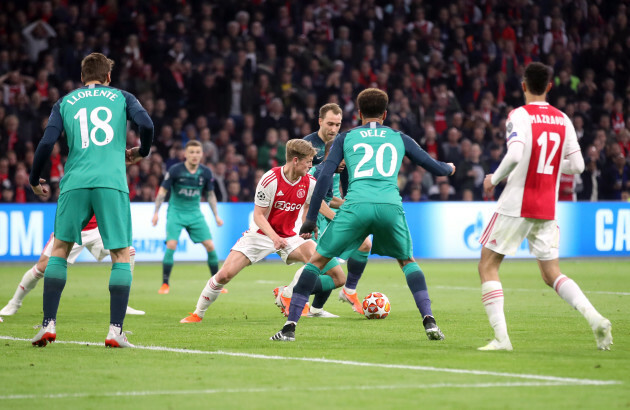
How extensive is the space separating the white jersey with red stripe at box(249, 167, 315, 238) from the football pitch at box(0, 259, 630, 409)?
1046 mm

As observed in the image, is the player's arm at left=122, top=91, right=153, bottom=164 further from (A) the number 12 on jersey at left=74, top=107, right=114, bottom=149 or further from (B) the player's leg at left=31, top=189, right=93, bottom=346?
(B) the player's leg at left=31, top=189, right=93, bottom=346

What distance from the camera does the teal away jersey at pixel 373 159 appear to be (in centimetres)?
873

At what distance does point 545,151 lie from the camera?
7.97 m

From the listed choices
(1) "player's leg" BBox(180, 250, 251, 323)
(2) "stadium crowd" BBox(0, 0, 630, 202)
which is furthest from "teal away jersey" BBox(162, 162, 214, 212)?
(1) "player's leg" BBox(180, 250, 251, 323)

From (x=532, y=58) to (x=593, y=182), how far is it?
17.1 ft

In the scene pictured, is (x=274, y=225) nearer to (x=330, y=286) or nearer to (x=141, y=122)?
(x=330, y=286)

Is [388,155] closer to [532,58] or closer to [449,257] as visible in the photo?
[449,257]

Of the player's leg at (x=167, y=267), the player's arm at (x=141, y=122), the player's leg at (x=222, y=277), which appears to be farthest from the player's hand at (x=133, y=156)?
the player's leg at (x=167, y=267)

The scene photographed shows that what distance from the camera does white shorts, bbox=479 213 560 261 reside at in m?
7.97

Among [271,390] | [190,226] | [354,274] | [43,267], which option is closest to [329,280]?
[354,274]

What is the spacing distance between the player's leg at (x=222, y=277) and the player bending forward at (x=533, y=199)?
325 centimetres

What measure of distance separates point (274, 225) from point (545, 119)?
3.68m

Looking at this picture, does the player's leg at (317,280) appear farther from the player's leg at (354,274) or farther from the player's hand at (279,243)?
the player's hand at (279,243)

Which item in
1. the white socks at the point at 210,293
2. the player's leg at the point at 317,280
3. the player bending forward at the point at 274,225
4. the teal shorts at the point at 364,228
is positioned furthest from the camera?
the player's leg at the point at 317,280
